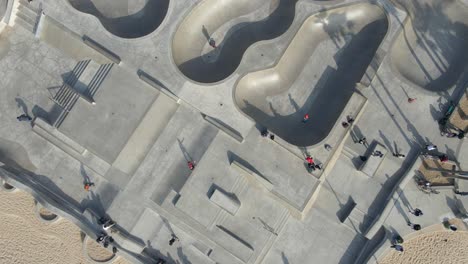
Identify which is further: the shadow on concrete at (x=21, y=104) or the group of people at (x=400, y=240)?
the shadow on concrete at (x=21, y=104)

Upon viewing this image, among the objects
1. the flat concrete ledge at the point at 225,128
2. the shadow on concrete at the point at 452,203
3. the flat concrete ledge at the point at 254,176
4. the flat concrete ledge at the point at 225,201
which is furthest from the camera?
the shadow on concrete at the point at 452,203

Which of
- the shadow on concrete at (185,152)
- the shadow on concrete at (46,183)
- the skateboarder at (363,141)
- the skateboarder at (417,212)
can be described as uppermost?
the skateboarder at (363,141)

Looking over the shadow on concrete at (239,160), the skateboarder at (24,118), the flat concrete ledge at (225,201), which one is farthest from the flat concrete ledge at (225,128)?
the skateboarder at (24,118)

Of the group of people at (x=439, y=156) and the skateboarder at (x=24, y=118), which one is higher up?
the group of people at (x=439, y=156)

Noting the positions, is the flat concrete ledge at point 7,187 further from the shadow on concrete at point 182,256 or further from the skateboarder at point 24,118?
the shadow on concrete at point 182,256

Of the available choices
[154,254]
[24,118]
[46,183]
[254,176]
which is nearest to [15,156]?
[24,118]

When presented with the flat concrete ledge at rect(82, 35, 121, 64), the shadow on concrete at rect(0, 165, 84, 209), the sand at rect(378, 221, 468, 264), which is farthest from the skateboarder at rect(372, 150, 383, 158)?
the shadow on concrete at rect(0, 165, 84, 209)

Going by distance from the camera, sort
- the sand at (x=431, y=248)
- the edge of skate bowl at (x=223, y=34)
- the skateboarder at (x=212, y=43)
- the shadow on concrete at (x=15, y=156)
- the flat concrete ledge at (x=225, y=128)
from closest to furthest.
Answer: the flat concrete ledge at (x=225, y=128)
the sand at (x=431, y=248)
the shadow on concrete at (x=15, y=156)
the edge of skate bowl at (x=223, y=34)
the skateboarder at (x=212, y=43)
